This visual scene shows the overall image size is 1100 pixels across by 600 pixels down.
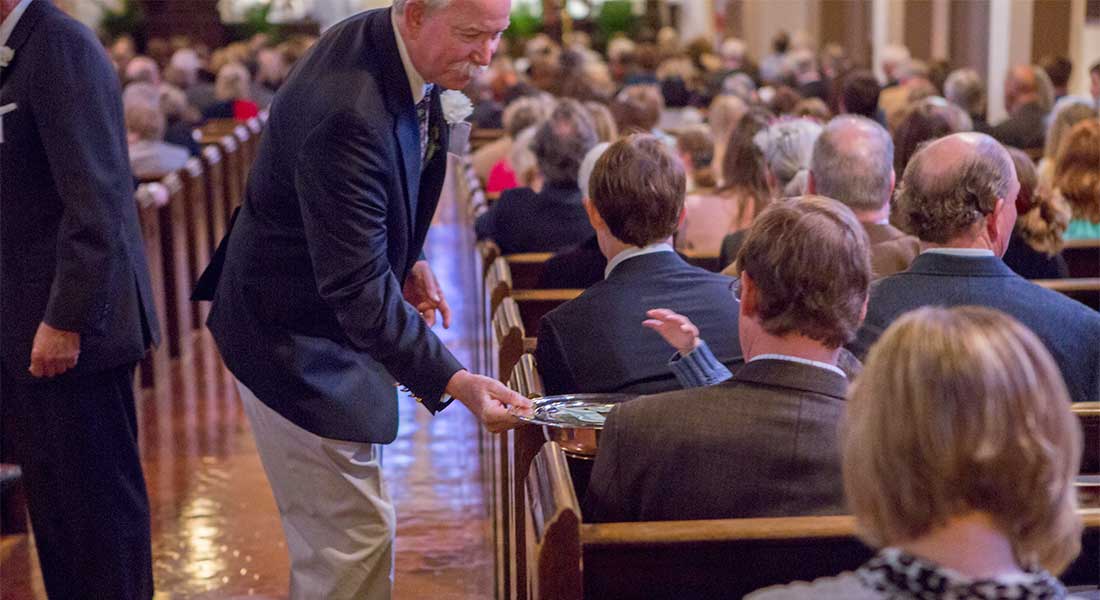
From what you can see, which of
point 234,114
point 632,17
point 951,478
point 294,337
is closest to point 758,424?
point 951,478

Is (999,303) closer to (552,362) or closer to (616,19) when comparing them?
(552,362)

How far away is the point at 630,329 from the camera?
274 centimetres

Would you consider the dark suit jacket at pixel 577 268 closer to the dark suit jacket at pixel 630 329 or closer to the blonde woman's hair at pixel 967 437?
the dark suit jacket at pixel 630 329

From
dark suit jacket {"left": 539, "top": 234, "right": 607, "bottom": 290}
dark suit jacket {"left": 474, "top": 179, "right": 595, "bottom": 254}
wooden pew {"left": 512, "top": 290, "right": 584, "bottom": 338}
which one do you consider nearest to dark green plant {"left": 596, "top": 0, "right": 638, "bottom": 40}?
dark suit jacket {"left": 474, "top": 179, "right": 595, "bottom": 254}

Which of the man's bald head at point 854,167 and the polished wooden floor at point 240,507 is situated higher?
the man's bald head at point 854,167

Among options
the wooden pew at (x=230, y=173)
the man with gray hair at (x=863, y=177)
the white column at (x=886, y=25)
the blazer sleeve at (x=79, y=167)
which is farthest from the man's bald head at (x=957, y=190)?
the white column at (x=886, y=25)

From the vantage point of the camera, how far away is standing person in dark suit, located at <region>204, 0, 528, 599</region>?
7.10ft

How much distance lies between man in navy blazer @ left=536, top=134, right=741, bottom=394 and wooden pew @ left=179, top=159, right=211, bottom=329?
3.96 m

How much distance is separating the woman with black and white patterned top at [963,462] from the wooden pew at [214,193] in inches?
256

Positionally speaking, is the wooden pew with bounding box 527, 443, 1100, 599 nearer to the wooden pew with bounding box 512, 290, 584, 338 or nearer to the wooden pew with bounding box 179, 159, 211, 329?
the wooden pew with bounding box 512, 290, 584, 338

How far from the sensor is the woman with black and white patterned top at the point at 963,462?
4.07 ft

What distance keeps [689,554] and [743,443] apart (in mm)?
182

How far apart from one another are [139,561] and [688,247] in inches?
100

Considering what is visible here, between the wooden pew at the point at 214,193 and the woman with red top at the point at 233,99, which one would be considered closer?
the wooden pew at the point at 214,193
